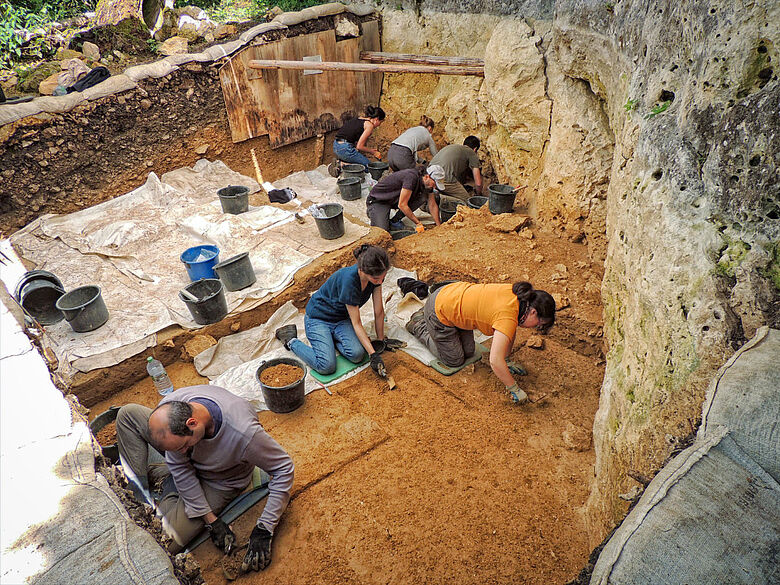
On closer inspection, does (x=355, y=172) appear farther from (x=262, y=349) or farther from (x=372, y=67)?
(x=262, y=349)

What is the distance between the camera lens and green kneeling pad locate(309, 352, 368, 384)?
14.8 feet

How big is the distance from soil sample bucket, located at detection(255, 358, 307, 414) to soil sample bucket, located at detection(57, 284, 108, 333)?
2.07 metres

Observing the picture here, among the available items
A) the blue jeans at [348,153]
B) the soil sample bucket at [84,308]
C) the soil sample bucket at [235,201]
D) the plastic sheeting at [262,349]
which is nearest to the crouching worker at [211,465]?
the plastic sheeting at [262,349]

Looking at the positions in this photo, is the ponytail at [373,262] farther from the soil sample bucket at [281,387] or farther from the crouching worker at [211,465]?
the crouching worker at [211,465]

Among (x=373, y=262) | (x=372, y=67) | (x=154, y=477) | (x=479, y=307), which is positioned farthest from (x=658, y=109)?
(x=372, y=67)

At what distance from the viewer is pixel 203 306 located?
486 centimetres

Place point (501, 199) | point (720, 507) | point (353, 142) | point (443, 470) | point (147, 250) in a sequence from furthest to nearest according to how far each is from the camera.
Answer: point (353, 142) < point (501, 199) < point (147, 250) < point (443, 470) < point (720, 507)

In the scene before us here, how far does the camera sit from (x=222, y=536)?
9.91 feet

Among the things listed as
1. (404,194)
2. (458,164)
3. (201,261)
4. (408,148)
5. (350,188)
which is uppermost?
(408,148)

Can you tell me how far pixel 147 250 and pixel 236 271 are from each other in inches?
64.8

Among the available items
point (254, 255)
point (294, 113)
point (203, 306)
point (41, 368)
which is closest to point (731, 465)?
point (41, 368)

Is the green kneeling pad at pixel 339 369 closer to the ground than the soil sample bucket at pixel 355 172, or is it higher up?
closer to the ground

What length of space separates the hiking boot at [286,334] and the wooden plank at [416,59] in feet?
16.1

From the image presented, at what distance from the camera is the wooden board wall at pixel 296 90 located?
26.3 feet
